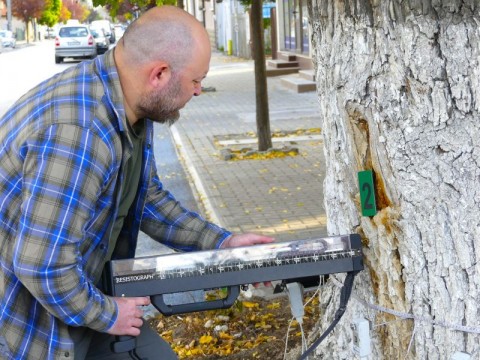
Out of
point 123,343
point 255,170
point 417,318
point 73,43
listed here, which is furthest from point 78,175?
point 73,43

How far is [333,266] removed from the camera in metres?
2.88

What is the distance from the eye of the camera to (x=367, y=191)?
10.3ft

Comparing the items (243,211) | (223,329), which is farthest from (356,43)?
(243,211)

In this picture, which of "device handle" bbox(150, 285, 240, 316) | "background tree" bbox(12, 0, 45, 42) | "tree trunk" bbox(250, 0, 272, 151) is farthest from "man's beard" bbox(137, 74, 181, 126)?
"background tree" bbox(12, 0, 45, 42)

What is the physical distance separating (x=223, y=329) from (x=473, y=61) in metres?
2.78

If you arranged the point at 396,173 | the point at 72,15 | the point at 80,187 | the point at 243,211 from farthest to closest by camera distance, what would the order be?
the point at 72,15
the point at 243,211
the point at 396,173
the point at 80,187

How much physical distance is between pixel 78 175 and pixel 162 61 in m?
0.42

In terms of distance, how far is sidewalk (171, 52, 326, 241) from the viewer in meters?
8.90

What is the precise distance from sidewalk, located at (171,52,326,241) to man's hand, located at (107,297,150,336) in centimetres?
523

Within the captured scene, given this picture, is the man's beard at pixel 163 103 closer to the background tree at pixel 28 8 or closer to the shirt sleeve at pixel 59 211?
the shirt sleeve at pixel 59 211

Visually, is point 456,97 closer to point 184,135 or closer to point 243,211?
point 243,211

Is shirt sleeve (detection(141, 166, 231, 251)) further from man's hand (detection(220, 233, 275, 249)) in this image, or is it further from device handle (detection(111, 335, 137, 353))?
device handle (detection(111, 335, 137, 353))

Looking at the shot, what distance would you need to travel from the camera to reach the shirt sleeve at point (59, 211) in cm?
254

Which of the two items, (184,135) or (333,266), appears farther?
(184,135)
